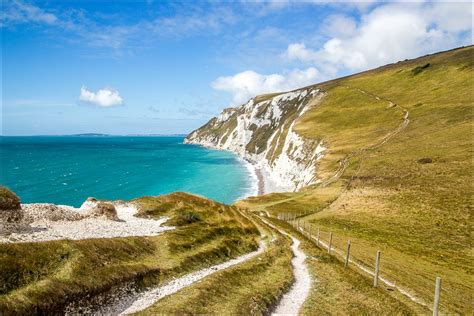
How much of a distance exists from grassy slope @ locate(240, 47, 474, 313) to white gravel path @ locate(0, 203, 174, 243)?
24.3 metres

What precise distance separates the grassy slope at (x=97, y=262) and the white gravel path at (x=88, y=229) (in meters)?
2.13

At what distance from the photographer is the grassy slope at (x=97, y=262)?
16.5 metres

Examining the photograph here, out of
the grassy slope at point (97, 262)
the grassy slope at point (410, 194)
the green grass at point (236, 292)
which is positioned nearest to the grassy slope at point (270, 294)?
the green grass at point (236, 292)

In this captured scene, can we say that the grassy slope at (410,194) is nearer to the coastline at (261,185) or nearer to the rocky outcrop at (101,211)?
the rocky outcrop at (101,211)

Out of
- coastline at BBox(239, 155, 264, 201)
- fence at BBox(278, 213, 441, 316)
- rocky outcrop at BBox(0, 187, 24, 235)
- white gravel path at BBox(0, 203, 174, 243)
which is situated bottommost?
coastline at BBox(239, 155, 264, 201)

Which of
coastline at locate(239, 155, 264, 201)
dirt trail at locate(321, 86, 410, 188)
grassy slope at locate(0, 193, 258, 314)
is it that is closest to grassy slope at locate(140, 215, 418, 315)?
grassy slope at locate(0, 193, 258, 314)

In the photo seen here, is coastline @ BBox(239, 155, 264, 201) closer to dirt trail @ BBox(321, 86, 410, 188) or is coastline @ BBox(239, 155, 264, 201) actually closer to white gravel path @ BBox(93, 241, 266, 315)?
dirt trail @ BBox(321, 86, 410, 188)

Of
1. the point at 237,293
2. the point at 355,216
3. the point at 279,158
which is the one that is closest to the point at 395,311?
the point at 237,293

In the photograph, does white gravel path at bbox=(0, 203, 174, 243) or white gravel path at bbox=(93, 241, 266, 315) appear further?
white gravel path at bbox=(0, 203, 174, 243)

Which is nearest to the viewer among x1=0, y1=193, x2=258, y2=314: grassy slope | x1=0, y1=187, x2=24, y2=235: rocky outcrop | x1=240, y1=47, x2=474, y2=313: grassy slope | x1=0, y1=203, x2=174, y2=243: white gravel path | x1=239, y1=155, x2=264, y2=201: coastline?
x1=0, y1=193, x2=258, y2=314: grassy slope

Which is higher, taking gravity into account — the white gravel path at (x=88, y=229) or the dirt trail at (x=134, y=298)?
the white gravel path at (x=88, y=229)

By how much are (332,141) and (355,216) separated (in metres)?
75.5

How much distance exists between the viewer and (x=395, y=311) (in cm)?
2278

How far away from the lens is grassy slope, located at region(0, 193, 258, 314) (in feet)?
54.0
